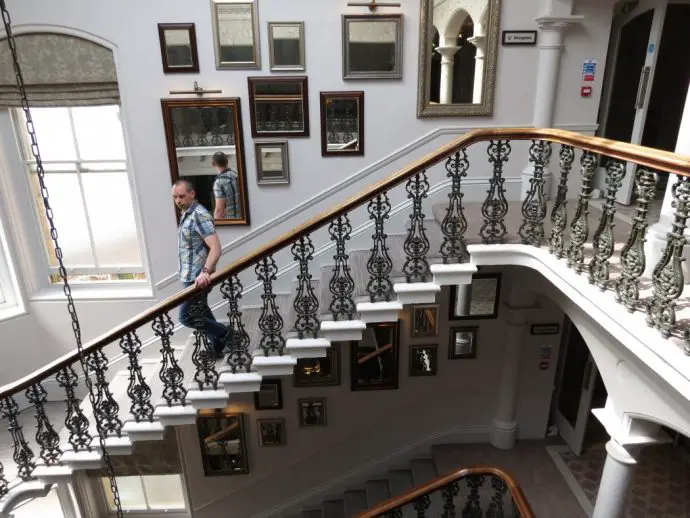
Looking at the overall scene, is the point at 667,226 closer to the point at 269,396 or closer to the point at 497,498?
the point at 497,498

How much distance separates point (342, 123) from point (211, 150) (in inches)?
53.2

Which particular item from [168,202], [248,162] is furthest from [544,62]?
[168,202]

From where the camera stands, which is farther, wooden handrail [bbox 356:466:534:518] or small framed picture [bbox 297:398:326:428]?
small framed picture [bbox 297:398:326:428]

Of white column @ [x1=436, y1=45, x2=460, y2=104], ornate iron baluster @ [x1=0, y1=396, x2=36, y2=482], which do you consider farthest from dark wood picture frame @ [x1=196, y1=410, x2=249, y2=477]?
white column @ [x1=436, y1=45, x2=460, y2=104]

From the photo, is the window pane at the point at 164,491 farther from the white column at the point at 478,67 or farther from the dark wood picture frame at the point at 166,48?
the white column at the point at 478,67

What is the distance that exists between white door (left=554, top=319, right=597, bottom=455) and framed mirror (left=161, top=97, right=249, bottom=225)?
4.34 metres

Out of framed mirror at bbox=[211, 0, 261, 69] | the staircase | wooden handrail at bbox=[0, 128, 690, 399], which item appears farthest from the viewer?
framed mirror at bbox=[211, 0, 261, 69]

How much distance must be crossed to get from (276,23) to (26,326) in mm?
4271

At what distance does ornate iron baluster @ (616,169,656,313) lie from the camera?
2.63 m

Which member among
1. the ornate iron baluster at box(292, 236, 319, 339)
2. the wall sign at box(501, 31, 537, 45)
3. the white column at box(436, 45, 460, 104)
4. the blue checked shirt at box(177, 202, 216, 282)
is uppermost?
the wall sign at box(501, 31, 537, 45)

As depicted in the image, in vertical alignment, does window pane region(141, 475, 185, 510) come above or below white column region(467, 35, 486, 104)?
below

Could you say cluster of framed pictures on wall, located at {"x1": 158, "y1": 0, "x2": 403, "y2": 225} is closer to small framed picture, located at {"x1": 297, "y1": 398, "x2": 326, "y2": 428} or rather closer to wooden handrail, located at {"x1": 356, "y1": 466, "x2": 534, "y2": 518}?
small framed picture, located at {"x1": 297, "y1": 398, "x2": 326, "y2": 428}

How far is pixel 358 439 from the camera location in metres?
6.29

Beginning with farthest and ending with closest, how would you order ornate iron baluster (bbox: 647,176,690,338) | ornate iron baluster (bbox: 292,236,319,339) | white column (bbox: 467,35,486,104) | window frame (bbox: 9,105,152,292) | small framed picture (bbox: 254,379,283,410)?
small framed picture (bbox: 254,379,283,410)
window frame (bbox: 9,105,152,292)
white column (bbox: 467,35,486,104)
ornate iron baluster (bbox: 292,236,319,339)
ornate iron baluster (bbox: 647,176,690,338)
